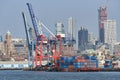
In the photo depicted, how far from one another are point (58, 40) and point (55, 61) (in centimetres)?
609

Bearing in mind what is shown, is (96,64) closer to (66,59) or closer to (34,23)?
(66,59)

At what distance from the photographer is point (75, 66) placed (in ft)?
597

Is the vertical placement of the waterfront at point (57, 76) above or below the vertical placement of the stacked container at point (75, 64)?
below

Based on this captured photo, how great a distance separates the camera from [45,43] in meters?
185

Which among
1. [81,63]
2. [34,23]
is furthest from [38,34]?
[81,63]

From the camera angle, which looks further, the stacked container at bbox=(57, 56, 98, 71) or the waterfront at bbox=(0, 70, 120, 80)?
the stacked container at bbox=(57, 56, 98, 71)

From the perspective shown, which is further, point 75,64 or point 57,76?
point 75,64

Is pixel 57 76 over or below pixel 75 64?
below

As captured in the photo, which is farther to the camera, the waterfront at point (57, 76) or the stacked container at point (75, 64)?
the stacked container at point (75, 64)

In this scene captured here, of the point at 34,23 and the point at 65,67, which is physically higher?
the point at 34,23

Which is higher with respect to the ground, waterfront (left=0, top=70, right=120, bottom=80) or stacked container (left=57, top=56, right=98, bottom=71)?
stacked container (left=57, top=56, right=98, bottom=71)

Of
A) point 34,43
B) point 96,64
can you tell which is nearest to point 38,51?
point 34,43

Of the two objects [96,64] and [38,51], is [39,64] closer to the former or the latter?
[38,51]

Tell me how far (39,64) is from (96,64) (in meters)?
16.6
